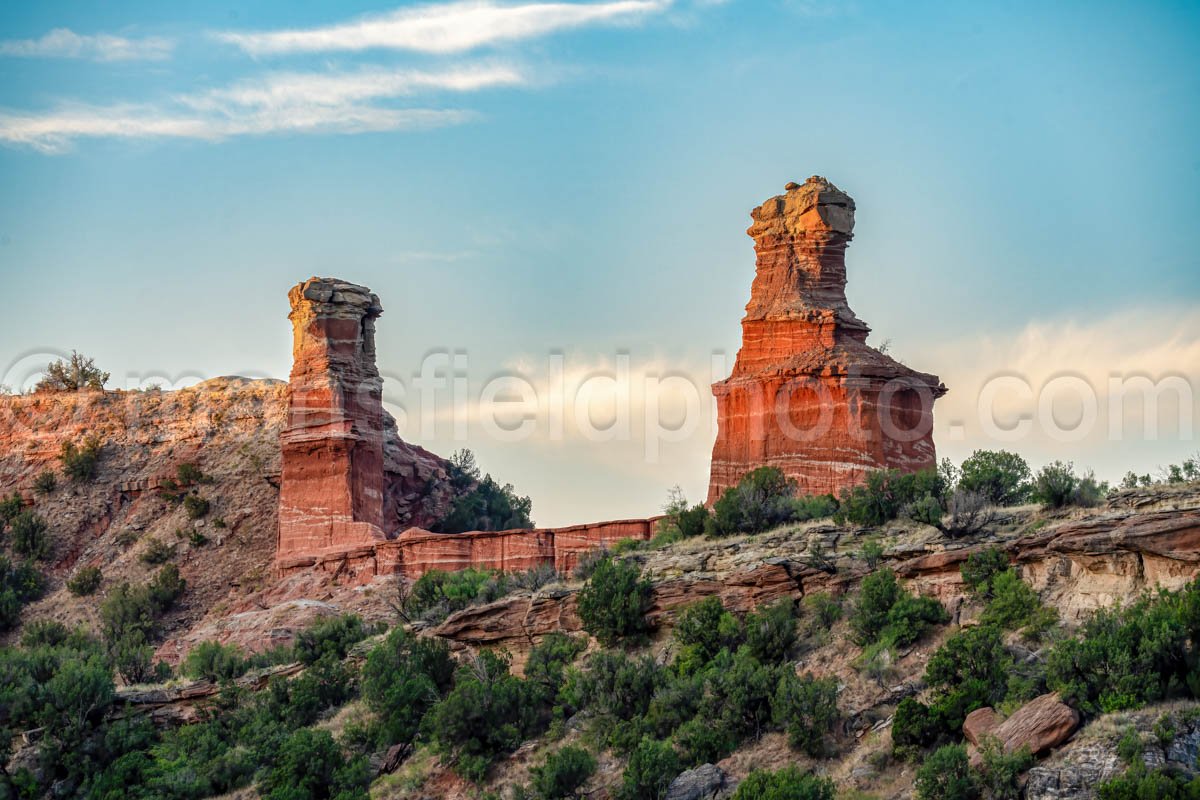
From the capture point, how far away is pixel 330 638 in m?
47.4

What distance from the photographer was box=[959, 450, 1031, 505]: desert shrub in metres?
41.3

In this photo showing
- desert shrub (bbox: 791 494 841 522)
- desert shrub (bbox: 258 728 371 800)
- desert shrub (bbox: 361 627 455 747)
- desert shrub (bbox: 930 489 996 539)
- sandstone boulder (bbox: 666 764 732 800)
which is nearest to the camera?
sandstone boulder (bbox: 666 764 732 800)

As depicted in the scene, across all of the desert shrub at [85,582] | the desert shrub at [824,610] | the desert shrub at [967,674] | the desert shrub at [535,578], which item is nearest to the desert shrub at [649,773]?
the desert shrub at [967,674]

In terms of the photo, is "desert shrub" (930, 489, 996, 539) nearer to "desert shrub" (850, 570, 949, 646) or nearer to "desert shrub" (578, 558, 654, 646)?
"desert shrub" (850, 570, 949, 646)

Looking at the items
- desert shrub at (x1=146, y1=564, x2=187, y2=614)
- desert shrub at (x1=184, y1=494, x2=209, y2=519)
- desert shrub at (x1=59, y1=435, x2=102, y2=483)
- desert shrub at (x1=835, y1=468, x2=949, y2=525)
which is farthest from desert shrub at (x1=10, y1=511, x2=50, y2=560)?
desert shrub at (x1=835, y1=468, x2=949, y2=525)

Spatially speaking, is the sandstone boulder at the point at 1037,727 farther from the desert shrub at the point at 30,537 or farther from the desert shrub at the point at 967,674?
the desert shrub at the point at 30,537

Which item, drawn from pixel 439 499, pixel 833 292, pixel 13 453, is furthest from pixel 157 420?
pixel 833 292

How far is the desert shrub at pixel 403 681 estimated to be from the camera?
39750mm

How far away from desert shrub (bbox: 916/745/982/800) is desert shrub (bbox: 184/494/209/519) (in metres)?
41.6

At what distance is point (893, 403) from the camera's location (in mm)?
51875

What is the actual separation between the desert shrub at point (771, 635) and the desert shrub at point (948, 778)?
780 centimetres

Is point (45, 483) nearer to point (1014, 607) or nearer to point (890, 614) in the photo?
point (890, 614)

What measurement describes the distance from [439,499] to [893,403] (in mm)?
20834

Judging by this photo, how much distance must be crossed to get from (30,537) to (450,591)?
24.5 metres
